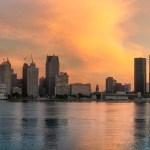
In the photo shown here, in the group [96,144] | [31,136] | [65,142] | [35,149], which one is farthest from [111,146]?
[31,136]

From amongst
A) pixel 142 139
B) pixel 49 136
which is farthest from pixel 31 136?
pixel 142 139

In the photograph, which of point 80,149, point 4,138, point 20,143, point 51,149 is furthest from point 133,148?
point 4,138

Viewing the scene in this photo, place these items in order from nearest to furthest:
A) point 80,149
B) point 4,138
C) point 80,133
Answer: point 80,149, point 4,138, point 80,133

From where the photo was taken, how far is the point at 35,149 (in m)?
58.8

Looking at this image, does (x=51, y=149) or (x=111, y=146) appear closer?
(x=51, y=149)

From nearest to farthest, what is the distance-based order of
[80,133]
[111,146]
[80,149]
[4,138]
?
1. [80,149]
2. [111,146]
3. [4,138]
4. [80,133]

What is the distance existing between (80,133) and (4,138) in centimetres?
1522

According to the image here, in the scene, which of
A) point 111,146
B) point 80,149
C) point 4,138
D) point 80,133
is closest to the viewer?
point 80,149

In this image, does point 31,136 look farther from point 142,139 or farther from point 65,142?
point 142,139

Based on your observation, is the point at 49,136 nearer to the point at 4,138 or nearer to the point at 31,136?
the point at 31,136

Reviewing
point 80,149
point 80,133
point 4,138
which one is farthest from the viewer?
point 80,133

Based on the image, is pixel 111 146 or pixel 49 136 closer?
pixel 111 146

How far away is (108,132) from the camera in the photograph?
3246 inches

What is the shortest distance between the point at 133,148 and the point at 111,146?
345 cm
